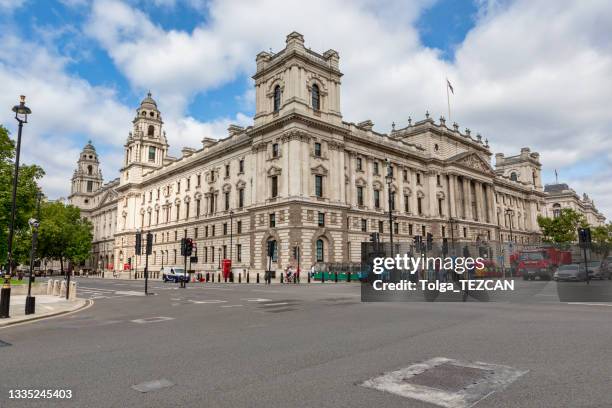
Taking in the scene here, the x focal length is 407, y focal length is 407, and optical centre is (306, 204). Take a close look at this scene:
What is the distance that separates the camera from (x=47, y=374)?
20.1 ft

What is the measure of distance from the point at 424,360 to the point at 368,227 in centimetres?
4745

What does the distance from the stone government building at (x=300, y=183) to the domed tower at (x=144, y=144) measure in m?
0.22

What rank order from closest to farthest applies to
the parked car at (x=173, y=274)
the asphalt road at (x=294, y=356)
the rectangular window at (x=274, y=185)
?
the asphalt road at (x=294, y=356)
the parked car at (x=173, y=274)
the rectangular window at (x=274, y=185)

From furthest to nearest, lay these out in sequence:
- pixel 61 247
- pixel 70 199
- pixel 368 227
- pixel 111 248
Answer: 1. pixel 70 199
2. pixel 111 248
3. pixel 61 247
4. pixel 368 227

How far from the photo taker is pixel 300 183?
1797 inches

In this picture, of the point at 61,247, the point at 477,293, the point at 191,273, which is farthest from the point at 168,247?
the point at 477,293

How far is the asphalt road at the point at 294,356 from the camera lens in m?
4.89

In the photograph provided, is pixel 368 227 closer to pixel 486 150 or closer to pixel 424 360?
pixel 486 150

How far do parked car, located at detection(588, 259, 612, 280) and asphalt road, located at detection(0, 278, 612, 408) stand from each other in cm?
1783

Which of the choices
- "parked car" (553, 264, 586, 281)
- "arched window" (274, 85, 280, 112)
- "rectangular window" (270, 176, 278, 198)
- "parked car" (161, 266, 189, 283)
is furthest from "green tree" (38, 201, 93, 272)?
"parked car" (553, 264, 586, 281)

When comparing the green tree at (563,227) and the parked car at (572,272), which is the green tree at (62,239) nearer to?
the parked car at (572,272)

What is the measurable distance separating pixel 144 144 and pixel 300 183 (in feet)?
162

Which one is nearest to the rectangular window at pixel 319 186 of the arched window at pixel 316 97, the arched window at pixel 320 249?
the arched window at pixel 320 249

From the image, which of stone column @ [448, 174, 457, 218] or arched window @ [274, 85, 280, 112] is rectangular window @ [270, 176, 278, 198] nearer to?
arched window @ [274, 85, 280, 112]
